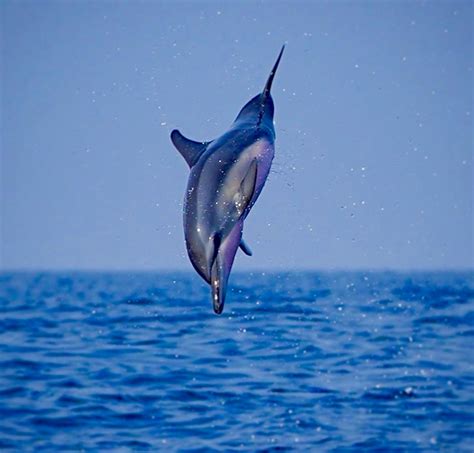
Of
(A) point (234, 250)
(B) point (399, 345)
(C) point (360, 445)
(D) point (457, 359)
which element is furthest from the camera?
(B) point (399, 345)

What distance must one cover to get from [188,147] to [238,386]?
5.53m

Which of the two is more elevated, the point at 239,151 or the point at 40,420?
the point at 239,151

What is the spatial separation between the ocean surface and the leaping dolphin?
4.12 m

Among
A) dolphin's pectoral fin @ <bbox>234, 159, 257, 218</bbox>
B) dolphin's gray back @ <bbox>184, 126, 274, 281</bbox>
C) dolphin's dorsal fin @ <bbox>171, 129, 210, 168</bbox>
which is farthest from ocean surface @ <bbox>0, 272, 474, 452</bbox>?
dolphin's pectoral fin @ <bbox>234, 159, 257, 218</bbox>

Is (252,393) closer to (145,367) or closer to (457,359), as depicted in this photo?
(145,367)

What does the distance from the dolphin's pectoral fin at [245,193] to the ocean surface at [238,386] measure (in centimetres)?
426

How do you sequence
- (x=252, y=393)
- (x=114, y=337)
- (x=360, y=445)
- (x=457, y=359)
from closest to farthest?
(x=360, y=445) < (x=252, y=393) < (x=457, y=359) < (x=114, y=337)

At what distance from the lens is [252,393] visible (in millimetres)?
9312

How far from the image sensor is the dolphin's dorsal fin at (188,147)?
4.25 metres

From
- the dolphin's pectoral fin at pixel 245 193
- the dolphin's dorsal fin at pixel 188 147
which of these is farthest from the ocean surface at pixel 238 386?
the dolphin's pectoral fin at pixel 245 193

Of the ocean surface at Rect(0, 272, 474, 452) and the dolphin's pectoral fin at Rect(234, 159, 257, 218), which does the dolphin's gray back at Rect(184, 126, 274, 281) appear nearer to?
the dolphin's pectoral fin at Rect(234, 159, 257, 218)

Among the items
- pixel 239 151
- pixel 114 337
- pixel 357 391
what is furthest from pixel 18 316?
pixel 239 151

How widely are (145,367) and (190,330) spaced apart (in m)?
3.46

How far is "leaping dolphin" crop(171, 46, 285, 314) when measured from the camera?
356cm
